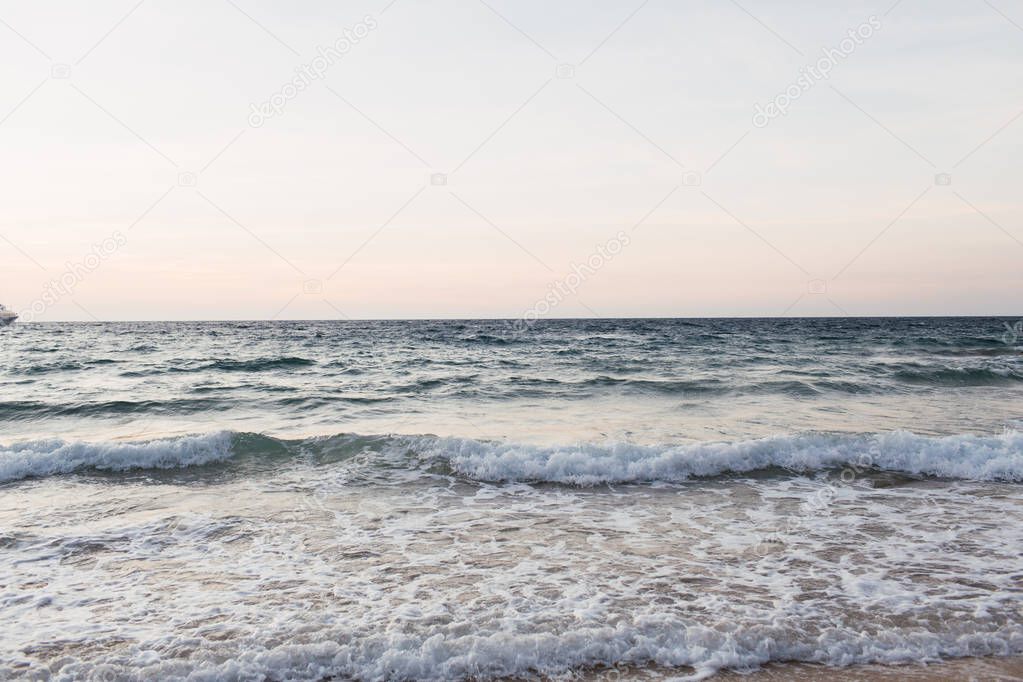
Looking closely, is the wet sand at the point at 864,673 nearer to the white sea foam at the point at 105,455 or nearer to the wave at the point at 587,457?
the wave at the point at 587,457

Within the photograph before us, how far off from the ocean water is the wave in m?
0.05

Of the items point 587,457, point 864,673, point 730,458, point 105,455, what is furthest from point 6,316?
point 864,673

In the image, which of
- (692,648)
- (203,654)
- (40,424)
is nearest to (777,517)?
(692,648)

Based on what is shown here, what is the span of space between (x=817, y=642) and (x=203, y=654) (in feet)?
15.2

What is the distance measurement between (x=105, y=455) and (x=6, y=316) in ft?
349

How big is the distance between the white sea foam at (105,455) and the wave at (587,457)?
2 centimetres

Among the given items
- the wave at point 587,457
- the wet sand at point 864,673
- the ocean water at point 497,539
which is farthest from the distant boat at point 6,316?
the wet sand at point 864,673

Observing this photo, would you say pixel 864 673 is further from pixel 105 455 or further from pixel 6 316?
pixel 6 316

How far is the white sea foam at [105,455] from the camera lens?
10539 mm

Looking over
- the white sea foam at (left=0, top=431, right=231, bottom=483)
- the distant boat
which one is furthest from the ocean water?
the distant boat

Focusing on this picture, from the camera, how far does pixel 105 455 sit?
11141 mm

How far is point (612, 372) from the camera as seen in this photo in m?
24.9

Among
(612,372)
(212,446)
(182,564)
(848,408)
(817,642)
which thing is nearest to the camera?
(817,642)

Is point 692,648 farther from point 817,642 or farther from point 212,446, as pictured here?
point 212,446
